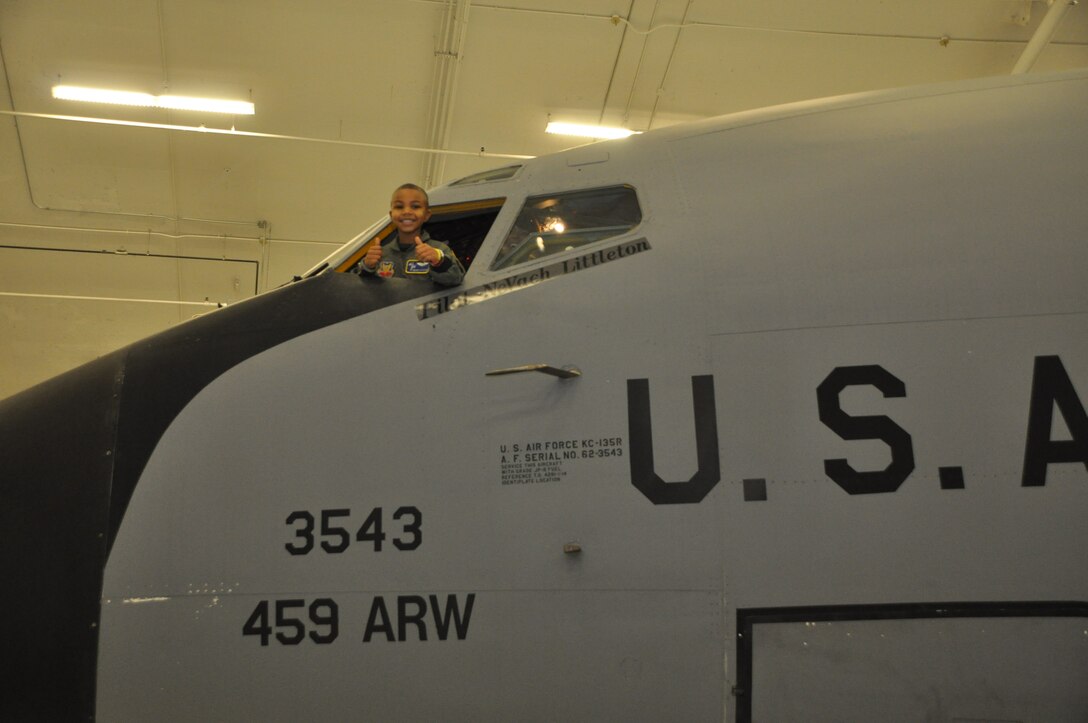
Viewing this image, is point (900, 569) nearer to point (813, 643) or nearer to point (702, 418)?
point (813, 643)

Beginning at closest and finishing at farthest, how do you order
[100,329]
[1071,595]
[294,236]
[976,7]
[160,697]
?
[1071,595], [160,697], [976,7], [294,236], [100,329]

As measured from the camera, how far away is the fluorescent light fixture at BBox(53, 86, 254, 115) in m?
13.5

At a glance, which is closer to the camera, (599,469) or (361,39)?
(599,469)

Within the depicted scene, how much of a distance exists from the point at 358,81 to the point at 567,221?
9.82 meters

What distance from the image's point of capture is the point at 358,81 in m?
14.0

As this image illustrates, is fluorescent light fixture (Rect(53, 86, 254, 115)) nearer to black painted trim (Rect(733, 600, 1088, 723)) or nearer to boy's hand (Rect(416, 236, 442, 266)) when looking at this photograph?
boy's hand (Rect(416, 236, 442, 266))

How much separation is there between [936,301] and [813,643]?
160 cm

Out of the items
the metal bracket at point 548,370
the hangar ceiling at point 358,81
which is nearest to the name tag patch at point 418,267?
the metal bracket at point 548,370

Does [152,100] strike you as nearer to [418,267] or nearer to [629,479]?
[418,267]

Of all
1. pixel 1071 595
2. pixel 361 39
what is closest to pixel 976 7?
pixel 361 39

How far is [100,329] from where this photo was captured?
65.9 feet

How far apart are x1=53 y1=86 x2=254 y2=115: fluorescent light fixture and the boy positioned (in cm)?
969

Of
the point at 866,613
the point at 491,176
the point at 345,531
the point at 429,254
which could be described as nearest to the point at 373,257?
the point at 429,254

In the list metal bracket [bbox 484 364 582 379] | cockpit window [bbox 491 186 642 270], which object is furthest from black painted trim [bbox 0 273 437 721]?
metal bracket [bbox 484 364 582 379]
